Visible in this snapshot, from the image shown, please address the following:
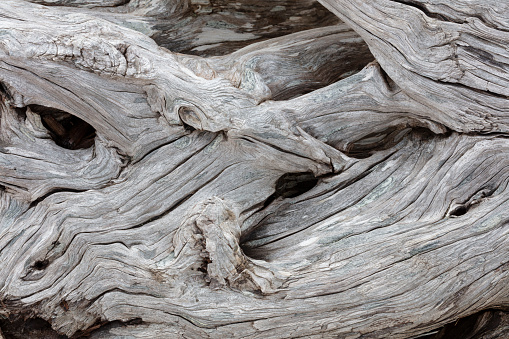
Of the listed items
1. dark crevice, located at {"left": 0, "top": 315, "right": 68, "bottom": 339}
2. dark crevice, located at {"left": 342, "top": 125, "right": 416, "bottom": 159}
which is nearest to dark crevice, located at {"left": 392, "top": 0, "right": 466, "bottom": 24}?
dark crevice, located at {"left": 342, "top": 125, "right": 416, "bottom": 159}

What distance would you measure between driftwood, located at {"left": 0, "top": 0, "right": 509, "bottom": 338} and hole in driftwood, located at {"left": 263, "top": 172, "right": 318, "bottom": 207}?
28 millimetres

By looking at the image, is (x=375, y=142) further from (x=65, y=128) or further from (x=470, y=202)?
(x=65, y=128)

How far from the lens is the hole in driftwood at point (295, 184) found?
3.27m

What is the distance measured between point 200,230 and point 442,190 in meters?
1.38

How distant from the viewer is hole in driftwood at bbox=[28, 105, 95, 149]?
10.7 ft

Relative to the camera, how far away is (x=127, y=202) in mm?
3018

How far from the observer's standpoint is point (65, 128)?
339 cm

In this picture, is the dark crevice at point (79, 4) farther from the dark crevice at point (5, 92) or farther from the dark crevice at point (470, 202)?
the dark crevice at point (470, 202)

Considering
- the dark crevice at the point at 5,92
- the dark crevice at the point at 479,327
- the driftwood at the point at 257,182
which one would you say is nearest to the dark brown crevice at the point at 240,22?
the driftwood at the point at 257,182

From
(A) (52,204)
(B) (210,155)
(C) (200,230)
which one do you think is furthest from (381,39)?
(A) (52,204)

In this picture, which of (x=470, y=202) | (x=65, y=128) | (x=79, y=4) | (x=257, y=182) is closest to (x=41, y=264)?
A: (x=65, y=128)

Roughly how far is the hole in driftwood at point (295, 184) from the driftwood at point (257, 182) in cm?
3

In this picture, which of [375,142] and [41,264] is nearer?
[41,264]

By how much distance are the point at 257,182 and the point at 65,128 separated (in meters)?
1.43
